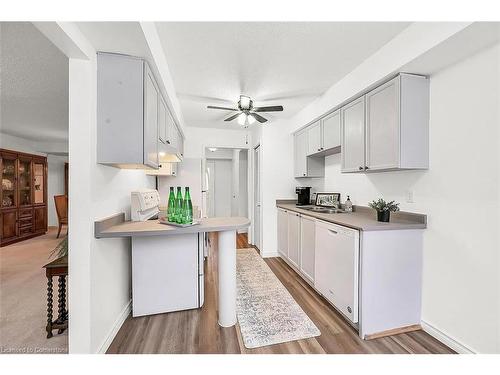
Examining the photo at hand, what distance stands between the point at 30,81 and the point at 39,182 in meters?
4.15

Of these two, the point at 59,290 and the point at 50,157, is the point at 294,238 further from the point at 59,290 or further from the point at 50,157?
the point at 50,157

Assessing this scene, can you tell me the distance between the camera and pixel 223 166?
6.60 metres

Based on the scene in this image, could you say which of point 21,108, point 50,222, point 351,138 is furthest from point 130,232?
point 50,222

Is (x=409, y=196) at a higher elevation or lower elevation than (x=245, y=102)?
lower

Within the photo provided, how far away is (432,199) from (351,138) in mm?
944

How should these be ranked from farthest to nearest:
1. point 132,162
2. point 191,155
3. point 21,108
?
1. point 191,155
2. point 21,108
3. point 132,162

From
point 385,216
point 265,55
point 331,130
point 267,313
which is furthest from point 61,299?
point 331,130

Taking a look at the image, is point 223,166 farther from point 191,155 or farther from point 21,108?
point 21,108

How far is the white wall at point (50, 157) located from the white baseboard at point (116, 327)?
5091 millimetres

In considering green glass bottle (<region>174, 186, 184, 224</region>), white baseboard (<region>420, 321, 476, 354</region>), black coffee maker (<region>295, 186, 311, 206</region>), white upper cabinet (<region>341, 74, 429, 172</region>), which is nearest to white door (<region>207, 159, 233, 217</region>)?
black coffee maker (<region>295, 186, 311, 206</region>)

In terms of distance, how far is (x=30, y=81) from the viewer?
7.97 ft

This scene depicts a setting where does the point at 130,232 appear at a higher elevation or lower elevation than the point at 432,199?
lower

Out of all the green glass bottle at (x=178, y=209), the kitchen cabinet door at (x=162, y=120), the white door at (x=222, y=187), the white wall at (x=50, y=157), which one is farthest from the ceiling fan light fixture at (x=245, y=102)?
the white wall at (x=50, y=157)

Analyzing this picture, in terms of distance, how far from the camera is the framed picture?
3072 mm
